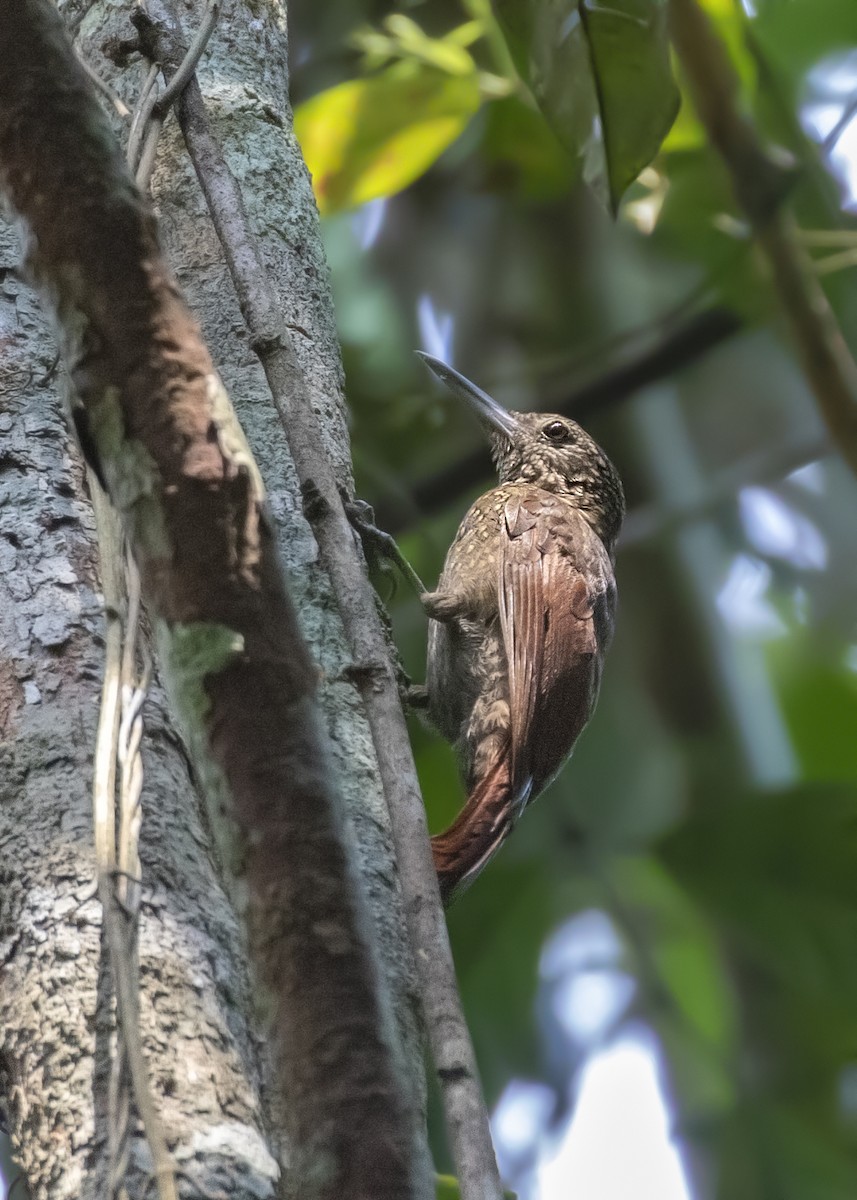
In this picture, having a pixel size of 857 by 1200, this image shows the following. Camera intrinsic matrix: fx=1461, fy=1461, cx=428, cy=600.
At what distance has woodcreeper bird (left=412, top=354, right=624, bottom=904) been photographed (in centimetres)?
290

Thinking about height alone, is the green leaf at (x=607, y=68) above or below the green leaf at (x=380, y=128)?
below

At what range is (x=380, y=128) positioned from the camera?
394 cm

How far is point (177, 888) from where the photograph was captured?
142 cm

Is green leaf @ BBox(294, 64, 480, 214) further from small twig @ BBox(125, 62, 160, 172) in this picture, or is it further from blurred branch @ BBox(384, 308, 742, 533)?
small twig @ BBox(125, 62, 160, 172)

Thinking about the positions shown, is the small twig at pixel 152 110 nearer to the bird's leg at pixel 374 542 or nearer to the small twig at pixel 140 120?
the small twig at pixel 140 120

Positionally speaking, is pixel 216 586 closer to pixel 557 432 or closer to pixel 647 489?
pixel 557 432

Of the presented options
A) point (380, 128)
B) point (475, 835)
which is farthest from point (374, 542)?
point (380, 128)

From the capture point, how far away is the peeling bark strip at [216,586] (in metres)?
0.93

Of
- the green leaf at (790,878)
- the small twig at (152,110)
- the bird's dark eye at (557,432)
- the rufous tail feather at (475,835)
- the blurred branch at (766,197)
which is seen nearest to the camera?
the small twig at (152,110)

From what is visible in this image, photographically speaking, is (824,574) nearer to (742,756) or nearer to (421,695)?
(742,756)

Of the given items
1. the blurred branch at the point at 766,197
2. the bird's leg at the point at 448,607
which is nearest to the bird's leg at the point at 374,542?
the bird's leg at the point at 448,607

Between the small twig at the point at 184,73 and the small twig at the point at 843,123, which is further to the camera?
the small twig at the point at 843,123

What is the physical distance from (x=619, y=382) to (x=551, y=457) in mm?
841

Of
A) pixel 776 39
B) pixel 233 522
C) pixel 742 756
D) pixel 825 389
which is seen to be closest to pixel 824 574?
pixel 742 756
